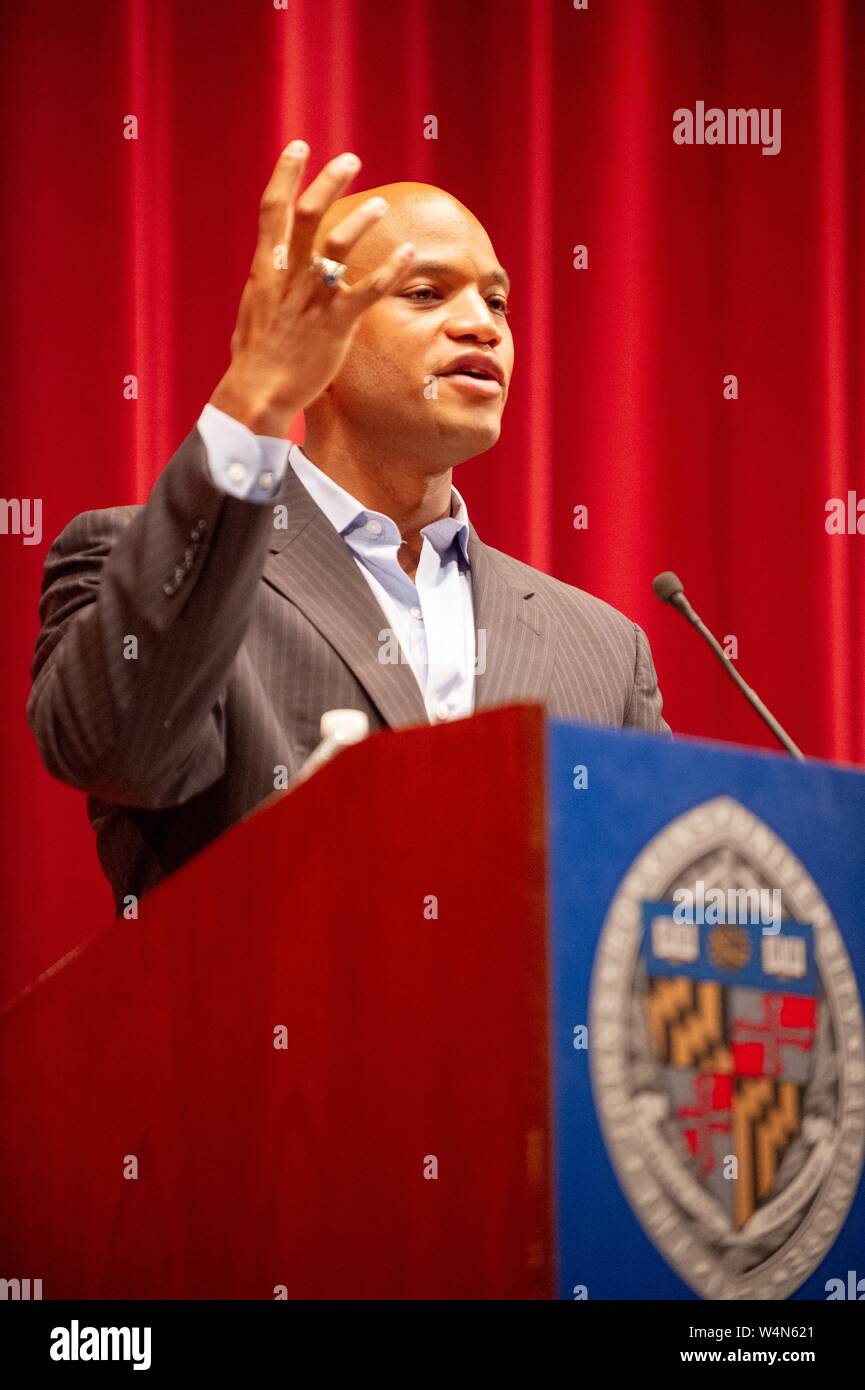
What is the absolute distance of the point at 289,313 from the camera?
1.26 metres

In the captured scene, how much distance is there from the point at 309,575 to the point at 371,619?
83 mm

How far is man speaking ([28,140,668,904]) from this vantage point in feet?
4.15

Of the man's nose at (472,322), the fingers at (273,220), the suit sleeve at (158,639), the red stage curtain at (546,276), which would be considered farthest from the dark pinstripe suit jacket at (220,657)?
the red stage curtain at (546,276)

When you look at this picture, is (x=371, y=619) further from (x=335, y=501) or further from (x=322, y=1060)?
(x=322, y=1060)

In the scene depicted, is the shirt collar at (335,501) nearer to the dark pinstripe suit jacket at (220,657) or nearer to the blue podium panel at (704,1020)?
the dark pinstripe suit jacket at (220,657)

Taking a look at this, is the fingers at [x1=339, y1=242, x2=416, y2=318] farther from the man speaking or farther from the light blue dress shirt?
the light blue dress shirt

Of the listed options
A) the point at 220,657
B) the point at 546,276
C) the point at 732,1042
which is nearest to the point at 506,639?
the point at 220,657

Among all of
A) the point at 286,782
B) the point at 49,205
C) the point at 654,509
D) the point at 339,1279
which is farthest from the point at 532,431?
the point at 339,1279

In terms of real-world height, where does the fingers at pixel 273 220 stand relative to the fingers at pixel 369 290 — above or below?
above

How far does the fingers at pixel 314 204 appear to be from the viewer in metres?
1.23

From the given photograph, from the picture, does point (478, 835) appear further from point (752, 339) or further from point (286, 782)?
point (752, 339)

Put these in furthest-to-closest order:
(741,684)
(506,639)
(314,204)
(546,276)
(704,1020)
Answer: (546,276) < (506,639) < (741,684) < (314,204) < (704,1020)

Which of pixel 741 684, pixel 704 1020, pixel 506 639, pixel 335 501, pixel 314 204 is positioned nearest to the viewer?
pixel 704 1020

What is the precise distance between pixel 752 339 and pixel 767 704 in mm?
581
